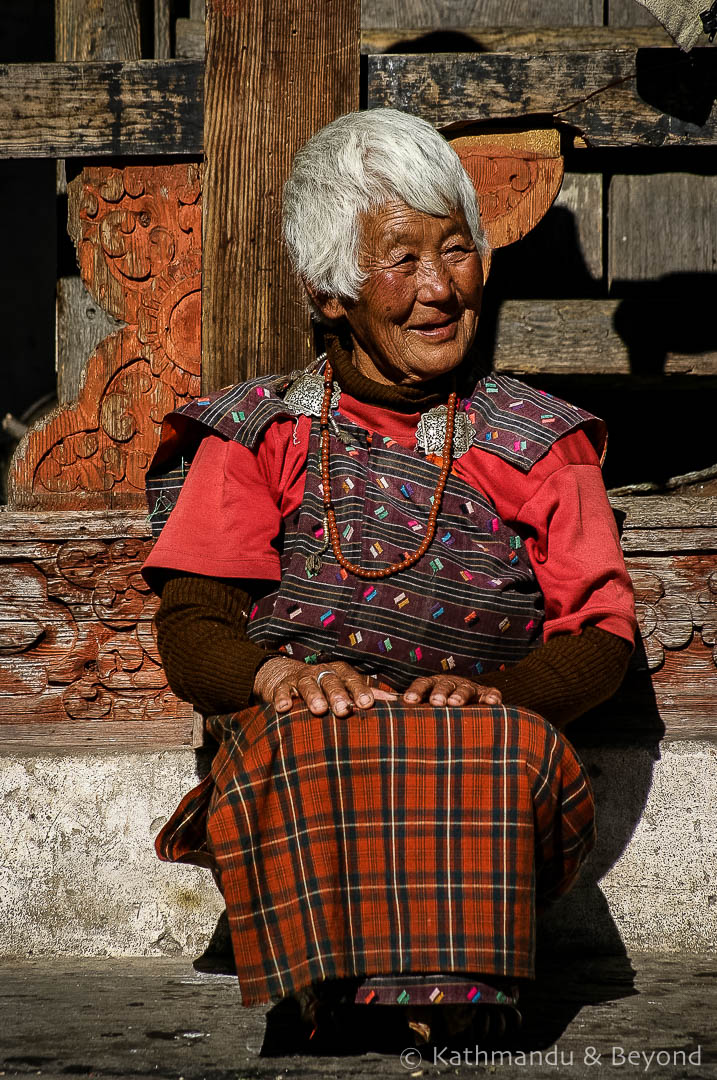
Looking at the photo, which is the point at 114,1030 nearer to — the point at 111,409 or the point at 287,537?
the point at 287,537

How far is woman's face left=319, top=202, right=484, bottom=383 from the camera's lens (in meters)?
2.25

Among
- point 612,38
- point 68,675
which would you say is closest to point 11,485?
point 68,675

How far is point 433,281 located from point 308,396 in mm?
347

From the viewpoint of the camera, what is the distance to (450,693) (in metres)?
1.94

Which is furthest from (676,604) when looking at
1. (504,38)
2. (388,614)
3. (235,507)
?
(504,38)

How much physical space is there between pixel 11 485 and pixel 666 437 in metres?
2.26

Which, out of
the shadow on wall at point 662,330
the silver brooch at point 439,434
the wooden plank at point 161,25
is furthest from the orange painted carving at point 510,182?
the wooden plank at point 161,25

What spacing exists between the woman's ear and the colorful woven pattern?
0.91 metres

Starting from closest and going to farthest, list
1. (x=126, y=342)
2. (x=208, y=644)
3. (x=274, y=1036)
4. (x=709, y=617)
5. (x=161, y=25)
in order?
(x=274, y=1036) → (x=208, y=644) → (x=709, y=617) → (x=126, y=342) → (x=161, y=25)

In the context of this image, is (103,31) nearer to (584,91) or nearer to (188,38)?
(188,38)

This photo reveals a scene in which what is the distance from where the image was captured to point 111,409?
2867 millimetres

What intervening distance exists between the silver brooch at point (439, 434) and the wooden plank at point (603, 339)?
0.67 metres

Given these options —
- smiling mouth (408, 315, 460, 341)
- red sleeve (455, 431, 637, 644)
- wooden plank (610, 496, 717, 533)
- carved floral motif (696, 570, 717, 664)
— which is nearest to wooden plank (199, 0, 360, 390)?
smiling mouth (408, 315, 460, 341)

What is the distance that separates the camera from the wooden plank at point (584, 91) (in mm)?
2736
